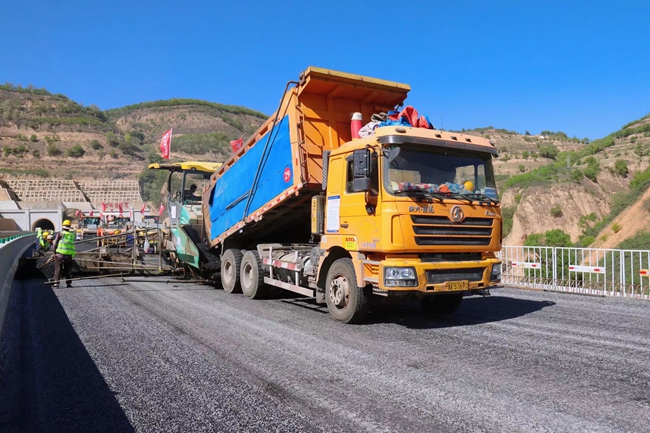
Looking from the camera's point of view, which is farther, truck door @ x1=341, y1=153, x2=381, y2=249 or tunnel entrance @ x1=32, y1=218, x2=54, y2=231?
tunnel entrance @ x1=32, y1=218, x2=54, y2=231

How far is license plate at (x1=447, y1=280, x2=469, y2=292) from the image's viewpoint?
675cm

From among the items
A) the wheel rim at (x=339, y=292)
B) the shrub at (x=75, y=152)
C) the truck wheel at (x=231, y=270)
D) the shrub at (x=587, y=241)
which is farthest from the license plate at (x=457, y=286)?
the shrub at (x=75, y=152)

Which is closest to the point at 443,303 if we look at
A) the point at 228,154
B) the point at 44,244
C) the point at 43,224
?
the point at 44,244

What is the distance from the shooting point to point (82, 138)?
95.8 m

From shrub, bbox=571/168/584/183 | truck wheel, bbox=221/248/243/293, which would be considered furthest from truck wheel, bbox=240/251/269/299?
shrub, bbox=571/168/584/183

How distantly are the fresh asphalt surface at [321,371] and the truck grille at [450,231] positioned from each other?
1.22 meters

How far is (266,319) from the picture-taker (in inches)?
304

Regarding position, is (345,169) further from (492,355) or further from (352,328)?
(492,355)

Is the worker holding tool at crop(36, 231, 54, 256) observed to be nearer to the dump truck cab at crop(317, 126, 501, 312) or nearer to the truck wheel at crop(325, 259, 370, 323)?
the truck wheel at crop(325, 259, 370, 323)

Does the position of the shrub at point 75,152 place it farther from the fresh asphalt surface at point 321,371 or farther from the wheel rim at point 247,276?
the fresh asphalt surface at point 321,371

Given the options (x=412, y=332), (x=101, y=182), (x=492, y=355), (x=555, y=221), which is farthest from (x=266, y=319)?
(x=101, y=182)

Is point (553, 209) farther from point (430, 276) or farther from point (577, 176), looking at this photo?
point (430, 276)

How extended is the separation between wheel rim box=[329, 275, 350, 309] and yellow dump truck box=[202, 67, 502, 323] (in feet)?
0.05

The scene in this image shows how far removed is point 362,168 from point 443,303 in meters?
2.96
